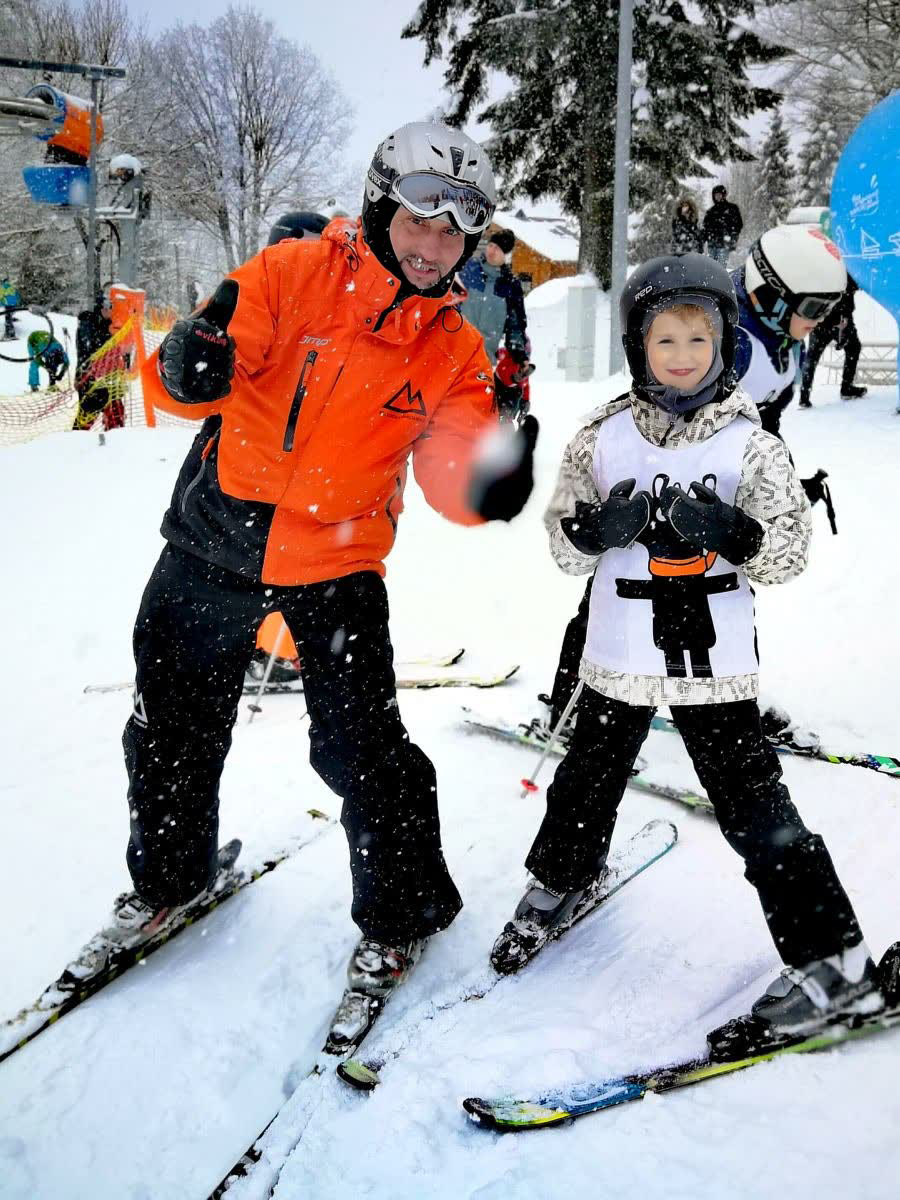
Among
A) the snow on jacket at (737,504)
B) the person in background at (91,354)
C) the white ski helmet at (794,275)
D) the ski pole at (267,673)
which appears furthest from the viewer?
the person in background at (91,354)

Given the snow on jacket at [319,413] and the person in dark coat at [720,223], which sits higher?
the person in dark coat at [720,223]

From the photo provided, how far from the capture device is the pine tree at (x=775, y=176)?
44281mm

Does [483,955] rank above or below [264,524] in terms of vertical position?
below

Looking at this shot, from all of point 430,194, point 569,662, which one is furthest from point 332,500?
point 569,662

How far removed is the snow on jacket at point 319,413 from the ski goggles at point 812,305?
5.27 ft

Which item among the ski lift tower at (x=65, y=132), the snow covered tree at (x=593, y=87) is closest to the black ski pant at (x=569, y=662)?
the ski lift tower at (x=65, y=132)

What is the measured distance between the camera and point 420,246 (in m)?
2.05

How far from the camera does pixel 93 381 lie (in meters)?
10.9

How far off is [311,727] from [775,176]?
52.2m

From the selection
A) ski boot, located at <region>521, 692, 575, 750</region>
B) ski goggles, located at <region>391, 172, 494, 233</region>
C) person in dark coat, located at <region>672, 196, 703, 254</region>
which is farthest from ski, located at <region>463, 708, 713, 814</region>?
person in dark coat, located at <region>672, 196, 703, 254</region>

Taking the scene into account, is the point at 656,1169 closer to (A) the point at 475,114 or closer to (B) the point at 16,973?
(B) the point at 16,973

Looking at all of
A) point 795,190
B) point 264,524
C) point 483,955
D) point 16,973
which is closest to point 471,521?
point 264,524

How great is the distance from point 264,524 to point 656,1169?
5.32ft

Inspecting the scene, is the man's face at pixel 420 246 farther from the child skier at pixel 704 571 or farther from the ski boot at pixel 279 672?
the ski boot at pixel 279 672
